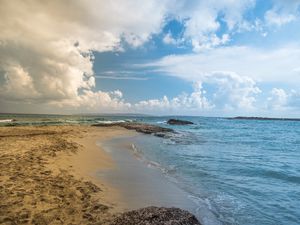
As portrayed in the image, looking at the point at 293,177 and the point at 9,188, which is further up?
the point at 9,188

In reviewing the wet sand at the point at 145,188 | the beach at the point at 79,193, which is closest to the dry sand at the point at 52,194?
the beach at the point at 79,193

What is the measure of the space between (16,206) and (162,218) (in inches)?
160

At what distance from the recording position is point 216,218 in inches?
314

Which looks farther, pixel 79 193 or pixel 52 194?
pixel 79 193

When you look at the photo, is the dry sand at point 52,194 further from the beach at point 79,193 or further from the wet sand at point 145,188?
the wet sand at point 145,188

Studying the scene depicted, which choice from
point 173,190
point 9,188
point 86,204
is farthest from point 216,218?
point 9,188

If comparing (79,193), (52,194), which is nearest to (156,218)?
(79,193)

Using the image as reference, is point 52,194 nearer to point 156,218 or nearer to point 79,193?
point 79,193

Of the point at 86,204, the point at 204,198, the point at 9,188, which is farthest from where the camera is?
the point at 204,198

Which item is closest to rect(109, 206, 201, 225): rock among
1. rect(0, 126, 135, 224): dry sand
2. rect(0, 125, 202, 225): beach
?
rect(0, 125, 202, 225): beach

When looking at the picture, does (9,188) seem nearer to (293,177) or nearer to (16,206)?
(16,206)

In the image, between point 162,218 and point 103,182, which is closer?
point 162,218

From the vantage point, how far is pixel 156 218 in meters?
6.54

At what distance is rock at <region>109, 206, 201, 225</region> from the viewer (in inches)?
250
